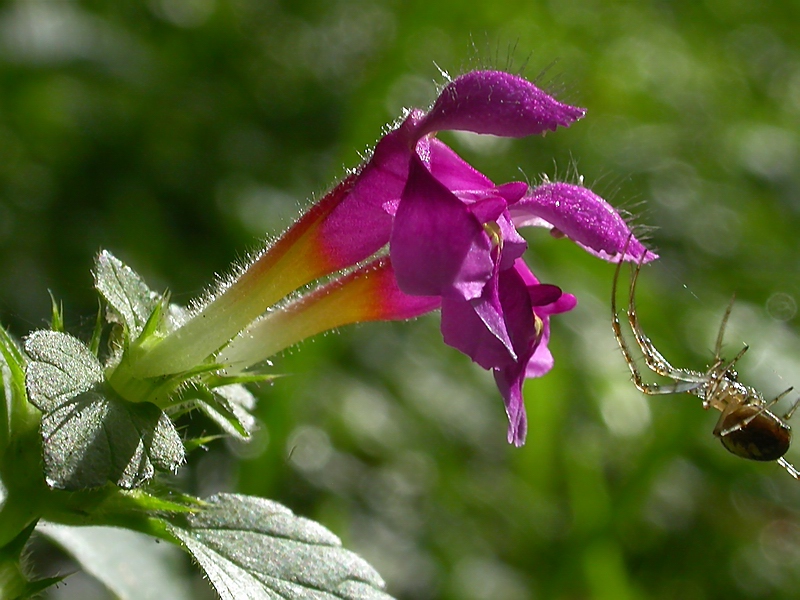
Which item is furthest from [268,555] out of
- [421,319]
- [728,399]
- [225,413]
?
[421,319]

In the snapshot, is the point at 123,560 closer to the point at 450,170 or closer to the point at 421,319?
the point at 450,170

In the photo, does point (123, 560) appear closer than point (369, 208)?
No

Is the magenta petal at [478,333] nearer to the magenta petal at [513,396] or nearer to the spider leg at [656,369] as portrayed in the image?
the magenta petal at [513,396]

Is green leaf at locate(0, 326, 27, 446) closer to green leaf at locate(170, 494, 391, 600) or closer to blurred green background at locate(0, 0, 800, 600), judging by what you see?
green leaf at locate(170, 494, 391, 600)

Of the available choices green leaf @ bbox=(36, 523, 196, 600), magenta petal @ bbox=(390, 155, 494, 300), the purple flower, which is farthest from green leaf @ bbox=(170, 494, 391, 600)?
magenta petal @ bbox=(390, 155, 494, 300)

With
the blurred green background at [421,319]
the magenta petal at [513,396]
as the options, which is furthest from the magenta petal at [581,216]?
the blurred green background at [421,319]

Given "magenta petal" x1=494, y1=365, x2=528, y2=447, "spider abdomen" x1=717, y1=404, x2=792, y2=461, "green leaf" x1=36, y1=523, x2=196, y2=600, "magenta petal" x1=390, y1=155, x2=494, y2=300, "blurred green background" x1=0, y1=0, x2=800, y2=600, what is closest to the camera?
"magenta petal" x1=390, y1=155, x2=494, y2=300
